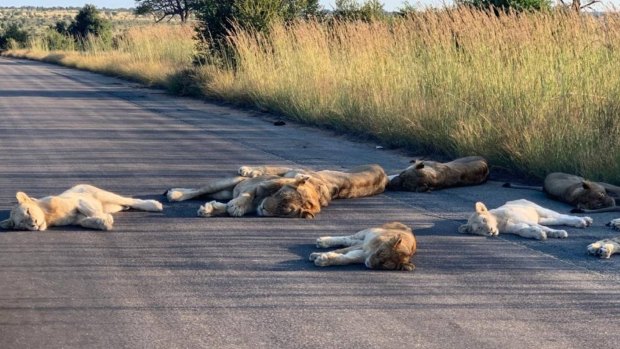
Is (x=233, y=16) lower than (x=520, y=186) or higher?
higher

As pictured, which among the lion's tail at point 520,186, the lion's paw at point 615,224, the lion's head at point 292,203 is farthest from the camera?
the lion's tail at point 520,186

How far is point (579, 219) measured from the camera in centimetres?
820

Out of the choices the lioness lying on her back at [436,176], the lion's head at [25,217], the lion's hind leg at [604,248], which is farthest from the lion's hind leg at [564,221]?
the lion's head at [25,217]

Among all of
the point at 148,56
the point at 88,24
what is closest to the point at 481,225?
the point at 148,56

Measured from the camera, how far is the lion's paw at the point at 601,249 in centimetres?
721

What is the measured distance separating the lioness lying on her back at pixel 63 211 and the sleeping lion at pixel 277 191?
846 mm

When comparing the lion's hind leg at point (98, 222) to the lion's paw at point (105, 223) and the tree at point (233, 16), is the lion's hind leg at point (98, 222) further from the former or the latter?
the tree at point (233, 16)

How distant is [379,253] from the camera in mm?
6773

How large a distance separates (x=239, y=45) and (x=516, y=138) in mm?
11707

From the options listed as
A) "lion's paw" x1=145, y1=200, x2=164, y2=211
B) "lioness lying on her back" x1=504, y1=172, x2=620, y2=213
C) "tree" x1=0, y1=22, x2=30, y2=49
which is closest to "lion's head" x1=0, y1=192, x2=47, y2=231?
"lion's paw" x1=145, y1=200, x2=164, y2=211

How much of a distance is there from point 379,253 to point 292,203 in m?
1.72

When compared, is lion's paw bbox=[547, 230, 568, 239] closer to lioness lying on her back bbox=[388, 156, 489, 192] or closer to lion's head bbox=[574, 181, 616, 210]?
lion's head bbox=[574, 181, 616, 210]

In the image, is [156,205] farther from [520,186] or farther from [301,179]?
[520,186]

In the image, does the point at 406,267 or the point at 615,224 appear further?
the point at 615,224
